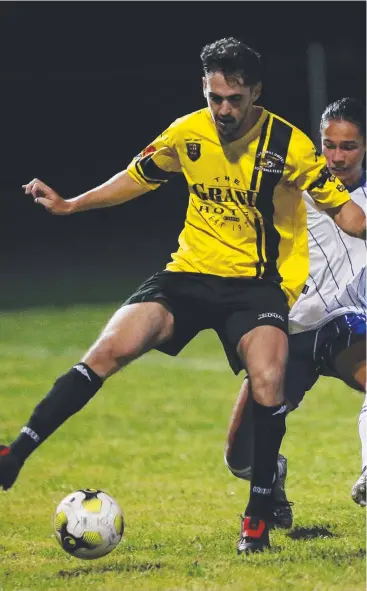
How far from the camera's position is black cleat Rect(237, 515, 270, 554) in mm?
5176

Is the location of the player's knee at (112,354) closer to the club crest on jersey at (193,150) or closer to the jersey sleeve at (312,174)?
the club crest on jersey at (193,150)

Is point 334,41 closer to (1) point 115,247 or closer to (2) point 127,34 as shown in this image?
(2) point 127,34

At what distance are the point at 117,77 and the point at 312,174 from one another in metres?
16.2

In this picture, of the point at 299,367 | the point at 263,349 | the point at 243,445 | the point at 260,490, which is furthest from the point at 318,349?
the point at 260,490

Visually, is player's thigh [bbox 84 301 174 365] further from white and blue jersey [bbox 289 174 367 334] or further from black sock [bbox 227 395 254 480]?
white and blue jersey [bbox 289 174 367 334]

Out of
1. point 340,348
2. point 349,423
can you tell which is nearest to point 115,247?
point 349,423

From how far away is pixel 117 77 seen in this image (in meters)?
21.2

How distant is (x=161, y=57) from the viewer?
21.1m

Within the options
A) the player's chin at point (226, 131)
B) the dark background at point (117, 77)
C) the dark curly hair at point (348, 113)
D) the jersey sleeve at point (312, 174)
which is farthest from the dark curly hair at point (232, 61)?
the dark background at point (117, 77)

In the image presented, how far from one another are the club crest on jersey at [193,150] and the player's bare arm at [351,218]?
595 millimetres

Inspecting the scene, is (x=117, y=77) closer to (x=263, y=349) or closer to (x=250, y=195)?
(x=250, y=195)

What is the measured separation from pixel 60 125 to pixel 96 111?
647 mm

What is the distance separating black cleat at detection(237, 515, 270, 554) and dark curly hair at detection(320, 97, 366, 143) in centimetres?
189

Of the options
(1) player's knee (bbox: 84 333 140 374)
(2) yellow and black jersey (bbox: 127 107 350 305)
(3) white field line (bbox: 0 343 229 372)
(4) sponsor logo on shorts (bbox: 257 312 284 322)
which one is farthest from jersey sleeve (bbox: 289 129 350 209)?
(3) white field line (bbox: 0 343 229 372)
